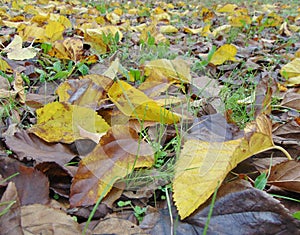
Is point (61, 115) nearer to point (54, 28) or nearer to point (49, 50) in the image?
point (49, 50)

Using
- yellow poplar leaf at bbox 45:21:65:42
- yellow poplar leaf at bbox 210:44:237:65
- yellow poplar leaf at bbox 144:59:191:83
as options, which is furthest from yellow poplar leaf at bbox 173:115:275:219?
yellow poplar leaf at bbox 45:21:65:42

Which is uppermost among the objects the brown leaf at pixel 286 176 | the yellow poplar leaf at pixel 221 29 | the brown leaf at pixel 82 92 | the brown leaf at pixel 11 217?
the brown leaf at pixel 11 217

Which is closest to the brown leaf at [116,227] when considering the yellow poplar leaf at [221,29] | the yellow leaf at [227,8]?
the yellow poplar leaf at [221,29]

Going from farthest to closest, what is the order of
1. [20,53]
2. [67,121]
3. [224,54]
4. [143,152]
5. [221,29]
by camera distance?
[221,29], [224,54], [20,53], [67,121], [143,152]

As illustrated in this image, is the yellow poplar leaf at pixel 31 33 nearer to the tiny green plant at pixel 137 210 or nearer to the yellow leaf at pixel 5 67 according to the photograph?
the yellow leaf at pixel 5 67

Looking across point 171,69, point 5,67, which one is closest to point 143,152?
point 171,69

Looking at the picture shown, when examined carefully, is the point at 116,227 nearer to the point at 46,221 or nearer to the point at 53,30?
the point at 46,221
